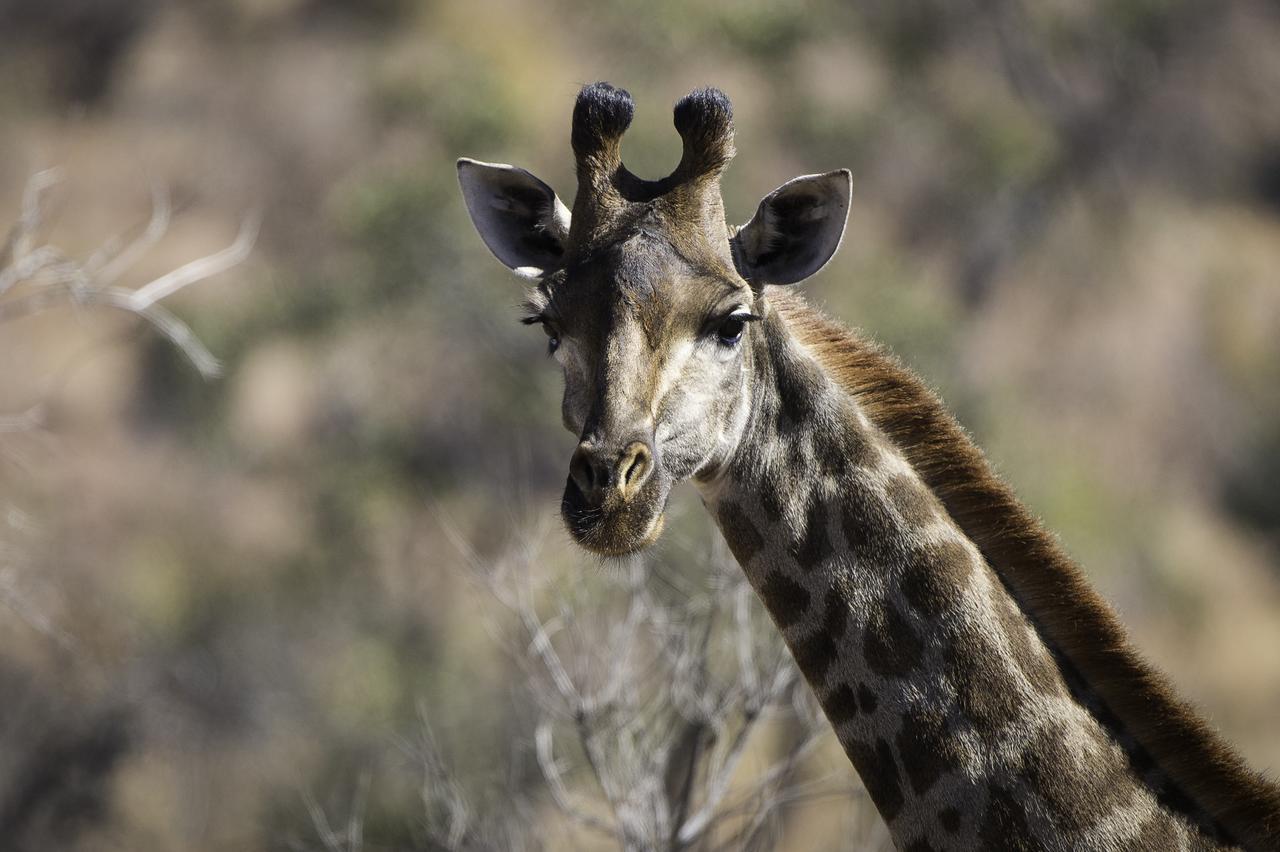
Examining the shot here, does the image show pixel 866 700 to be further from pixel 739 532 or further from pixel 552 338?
pixel 552 338

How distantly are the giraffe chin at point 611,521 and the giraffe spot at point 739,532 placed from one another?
0.42 meters

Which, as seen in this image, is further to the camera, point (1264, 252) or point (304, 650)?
point (1264, 252)

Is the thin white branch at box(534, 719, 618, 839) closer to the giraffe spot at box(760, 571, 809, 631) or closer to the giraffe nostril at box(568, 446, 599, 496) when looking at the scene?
the giraffe spot at box(760, 571, 809, 631)

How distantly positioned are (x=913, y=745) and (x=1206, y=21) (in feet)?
95.9

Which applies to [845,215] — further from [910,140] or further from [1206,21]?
[1206,21]

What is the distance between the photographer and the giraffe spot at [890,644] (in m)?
4.57

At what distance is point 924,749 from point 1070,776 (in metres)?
0.44

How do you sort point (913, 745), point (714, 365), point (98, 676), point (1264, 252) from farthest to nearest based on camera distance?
point (1264, 252), point (98, 676), point (714, 365), point (913, 745)

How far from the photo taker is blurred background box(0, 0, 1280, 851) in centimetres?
2055

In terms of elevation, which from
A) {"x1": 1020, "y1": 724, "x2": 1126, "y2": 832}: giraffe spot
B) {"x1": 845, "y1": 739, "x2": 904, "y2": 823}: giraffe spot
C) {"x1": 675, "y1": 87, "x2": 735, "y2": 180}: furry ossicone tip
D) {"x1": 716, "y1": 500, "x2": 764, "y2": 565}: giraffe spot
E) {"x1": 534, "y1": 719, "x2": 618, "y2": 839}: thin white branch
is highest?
{"x1": 675, "y1": 87, "x2": 735, "y2": 180}: furry ossicone tip

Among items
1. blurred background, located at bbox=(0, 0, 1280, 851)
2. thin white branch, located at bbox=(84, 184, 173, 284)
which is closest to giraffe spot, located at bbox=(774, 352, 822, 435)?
thin white branch, located at bbox=(84, 184, 173, 284)

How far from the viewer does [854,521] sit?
4.77m

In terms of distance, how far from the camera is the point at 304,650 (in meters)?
21.5

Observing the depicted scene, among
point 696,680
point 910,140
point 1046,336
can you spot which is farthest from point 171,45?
point 696,680
